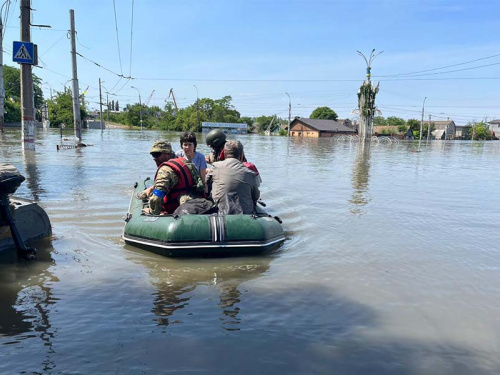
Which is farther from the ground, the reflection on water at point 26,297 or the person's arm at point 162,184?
the person's arm at point 162,184

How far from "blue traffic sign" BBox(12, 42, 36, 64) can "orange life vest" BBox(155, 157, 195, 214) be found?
10.0m

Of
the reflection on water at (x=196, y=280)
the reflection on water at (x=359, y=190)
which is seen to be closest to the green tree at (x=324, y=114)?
the reflection on water at (x=359, y=190)

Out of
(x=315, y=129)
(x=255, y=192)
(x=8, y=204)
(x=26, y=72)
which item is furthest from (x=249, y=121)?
(x=8, y=204)

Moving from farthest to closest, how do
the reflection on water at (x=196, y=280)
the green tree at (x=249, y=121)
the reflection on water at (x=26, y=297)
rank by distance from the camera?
the green tree at (x=249, y=121) → the reflection on water at (x=196, y=280) → the reflection on water at (x=26, y=297)

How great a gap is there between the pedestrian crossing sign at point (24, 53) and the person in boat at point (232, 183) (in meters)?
10.5

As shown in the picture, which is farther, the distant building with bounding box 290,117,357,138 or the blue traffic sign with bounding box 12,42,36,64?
the distant building with bounding box 290,117,357,138

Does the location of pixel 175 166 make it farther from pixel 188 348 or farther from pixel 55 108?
pixel 55 108

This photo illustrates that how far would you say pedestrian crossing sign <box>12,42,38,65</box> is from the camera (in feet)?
42.7

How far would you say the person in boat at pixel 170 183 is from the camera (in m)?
5.61

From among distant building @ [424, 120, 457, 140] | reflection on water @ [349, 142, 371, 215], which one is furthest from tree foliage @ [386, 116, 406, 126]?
reflection on water @ [349, 142, 371, 215]

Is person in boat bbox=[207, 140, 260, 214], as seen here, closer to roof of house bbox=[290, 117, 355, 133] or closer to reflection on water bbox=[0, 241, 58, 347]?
reflection on water bbox=[0, 241, 58, 347]

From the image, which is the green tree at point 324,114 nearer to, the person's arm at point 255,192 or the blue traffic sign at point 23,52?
the blue traffic sign at point 23,52

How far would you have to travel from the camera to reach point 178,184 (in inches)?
230

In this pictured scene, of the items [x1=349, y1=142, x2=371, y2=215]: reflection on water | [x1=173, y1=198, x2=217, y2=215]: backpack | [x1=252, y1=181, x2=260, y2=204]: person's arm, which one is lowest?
[x1=349, y1=142, x2=371, y2=215]: reflection on water
